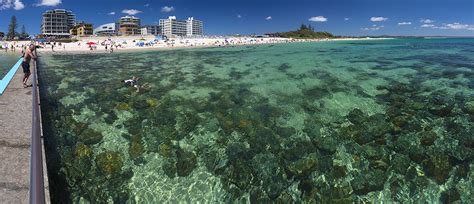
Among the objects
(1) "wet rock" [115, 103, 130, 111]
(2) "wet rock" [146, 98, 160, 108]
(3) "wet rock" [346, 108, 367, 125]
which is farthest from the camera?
(2) "wet rock" [146, 98, 160, 108]

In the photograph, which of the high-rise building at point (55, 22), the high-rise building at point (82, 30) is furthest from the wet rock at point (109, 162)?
the high-rise building at point (55, 22)

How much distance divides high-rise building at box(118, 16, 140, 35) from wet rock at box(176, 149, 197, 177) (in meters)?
179

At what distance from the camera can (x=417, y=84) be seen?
769 inches

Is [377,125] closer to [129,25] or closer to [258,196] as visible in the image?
[258,196]

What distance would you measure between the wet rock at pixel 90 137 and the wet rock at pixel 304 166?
20.6ft

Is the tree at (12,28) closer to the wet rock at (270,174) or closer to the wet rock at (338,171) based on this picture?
the wet rock at (270,174)

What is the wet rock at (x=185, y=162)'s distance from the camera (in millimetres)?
8030

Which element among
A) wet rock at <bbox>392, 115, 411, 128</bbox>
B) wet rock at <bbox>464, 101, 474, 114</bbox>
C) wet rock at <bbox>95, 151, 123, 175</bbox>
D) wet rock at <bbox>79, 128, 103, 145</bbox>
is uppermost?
wet rock at <bbox>464, 101, 474, 114</bbox>

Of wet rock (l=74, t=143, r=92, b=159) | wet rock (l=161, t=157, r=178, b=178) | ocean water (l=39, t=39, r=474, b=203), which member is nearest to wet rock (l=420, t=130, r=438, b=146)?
ocean water (l=39, t=39, r=474, b=203)

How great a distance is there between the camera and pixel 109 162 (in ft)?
27.1

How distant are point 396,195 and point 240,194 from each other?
12.3ft

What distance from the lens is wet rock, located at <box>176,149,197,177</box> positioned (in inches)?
316

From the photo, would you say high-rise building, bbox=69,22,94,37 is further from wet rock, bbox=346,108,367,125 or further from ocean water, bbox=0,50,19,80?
wet rock, bbox=346,108,367,125

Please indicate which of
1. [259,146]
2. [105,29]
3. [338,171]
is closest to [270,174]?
[259,146]
